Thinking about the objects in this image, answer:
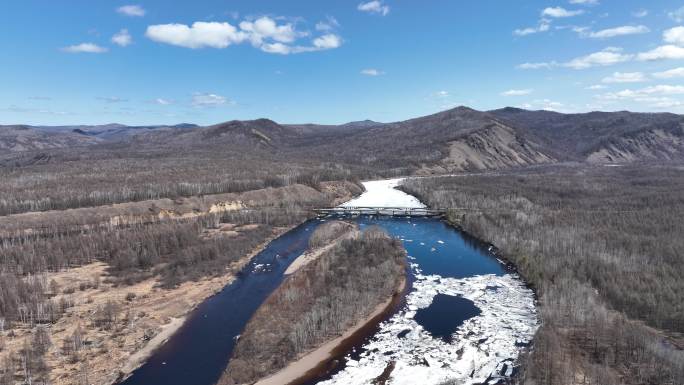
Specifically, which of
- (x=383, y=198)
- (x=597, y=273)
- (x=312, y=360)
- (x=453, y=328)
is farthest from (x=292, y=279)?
(x=383, y=198)

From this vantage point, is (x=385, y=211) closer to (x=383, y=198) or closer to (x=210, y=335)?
(x=383, y=198)

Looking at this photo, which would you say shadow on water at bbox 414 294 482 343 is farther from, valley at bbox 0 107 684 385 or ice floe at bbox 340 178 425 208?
ice floe at bbox 340 178 425 208

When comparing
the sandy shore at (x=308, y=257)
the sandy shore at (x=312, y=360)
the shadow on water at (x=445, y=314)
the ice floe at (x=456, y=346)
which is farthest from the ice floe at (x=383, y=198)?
the sandy shore at (x=312, y=360)

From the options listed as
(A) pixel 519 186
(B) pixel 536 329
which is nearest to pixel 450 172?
(A) pixel 519 186

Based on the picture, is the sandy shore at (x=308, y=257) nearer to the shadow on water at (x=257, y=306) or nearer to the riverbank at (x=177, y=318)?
the shadow on water at (x=257, y=306)

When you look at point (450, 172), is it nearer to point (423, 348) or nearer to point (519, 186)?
point (519, 186)

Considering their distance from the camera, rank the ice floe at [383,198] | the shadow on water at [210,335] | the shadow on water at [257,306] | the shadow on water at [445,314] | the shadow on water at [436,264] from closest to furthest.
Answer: the shadow on water at [210,335] < the shadow on water at [257,306] < the shadow on water at [436,264] < the shadow on water at [445,314] < the ice floe at [383,198]
